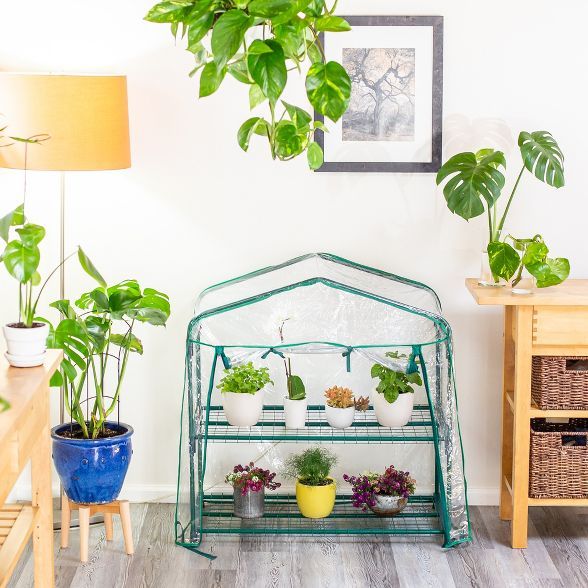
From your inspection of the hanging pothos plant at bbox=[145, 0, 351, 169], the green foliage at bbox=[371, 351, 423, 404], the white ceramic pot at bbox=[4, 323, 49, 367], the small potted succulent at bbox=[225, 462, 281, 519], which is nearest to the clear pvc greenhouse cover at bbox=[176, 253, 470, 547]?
the green foliage at bbox=[371, 351, 423, 404]

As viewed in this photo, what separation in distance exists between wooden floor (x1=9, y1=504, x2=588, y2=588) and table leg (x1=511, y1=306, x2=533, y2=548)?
10cm

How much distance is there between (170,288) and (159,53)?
891mm

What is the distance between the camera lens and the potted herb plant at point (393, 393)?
339 cm

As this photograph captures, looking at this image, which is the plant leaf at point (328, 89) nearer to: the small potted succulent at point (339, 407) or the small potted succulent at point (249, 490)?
the small potted succulent at point (339, 407)

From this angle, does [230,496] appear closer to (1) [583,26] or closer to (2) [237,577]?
(2) [237,577]

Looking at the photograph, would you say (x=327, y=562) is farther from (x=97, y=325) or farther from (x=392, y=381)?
(x=97, y=325)

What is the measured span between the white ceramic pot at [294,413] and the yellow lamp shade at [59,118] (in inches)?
40.9

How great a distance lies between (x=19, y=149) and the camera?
324 cm

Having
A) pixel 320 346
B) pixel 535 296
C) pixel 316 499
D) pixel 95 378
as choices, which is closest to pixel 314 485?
pixel 316 499

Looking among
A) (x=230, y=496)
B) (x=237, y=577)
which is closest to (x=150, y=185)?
(x=230, y=496)

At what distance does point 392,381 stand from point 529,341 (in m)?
0.49

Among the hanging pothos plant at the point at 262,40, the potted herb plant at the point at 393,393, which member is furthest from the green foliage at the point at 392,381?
the hanging pothos plant at the point at 262,40

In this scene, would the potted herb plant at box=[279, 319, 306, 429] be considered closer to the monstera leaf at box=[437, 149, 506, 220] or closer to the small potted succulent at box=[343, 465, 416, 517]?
the small potted succulent at box=[343, 465, 416, 517]

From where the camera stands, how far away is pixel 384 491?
11.7 feet
